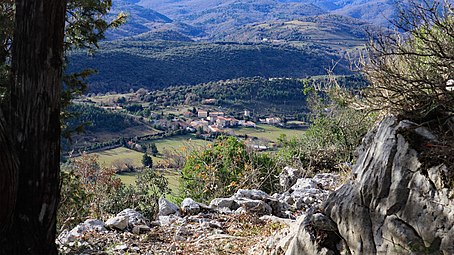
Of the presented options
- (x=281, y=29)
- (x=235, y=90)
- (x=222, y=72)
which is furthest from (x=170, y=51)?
(x=281, y=29)

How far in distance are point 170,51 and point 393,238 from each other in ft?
347

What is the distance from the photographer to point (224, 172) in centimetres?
972

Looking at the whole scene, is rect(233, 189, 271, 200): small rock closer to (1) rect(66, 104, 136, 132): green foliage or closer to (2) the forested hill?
(1) rect(66, 104, 136, 132): green foliage

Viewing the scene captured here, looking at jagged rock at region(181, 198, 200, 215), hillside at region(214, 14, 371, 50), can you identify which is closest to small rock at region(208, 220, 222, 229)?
jagged rock at region(181, 198, 200, 215)

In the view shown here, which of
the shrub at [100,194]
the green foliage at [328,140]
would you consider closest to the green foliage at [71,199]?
the shrub at [100,194]

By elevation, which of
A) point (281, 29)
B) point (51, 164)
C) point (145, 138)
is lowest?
point (145, 138)

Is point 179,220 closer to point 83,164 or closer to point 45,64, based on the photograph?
point 45,64

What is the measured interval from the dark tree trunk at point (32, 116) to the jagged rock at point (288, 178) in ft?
20.8

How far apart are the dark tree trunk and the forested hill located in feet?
219

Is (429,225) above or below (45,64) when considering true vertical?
below

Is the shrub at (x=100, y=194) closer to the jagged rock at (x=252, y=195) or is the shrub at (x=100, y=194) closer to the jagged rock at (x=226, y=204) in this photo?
the jagged rock at (x=226, y=204)

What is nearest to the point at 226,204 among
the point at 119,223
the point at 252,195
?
the point at 252,195

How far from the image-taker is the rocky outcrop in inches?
119

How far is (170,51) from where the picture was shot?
10606cm
